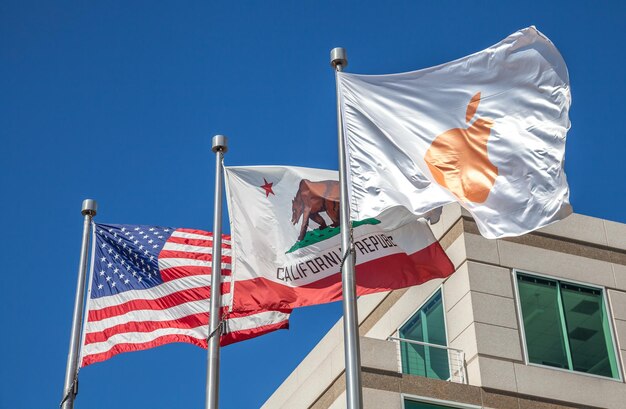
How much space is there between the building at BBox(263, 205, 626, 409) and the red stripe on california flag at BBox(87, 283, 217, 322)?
10.7 feet

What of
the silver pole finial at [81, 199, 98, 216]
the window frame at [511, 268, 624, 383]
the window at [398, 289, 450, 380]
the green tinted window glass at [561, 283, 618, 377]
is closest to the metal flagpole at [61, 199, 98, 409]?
the silver pole finial at [81, 199, 98, 216]

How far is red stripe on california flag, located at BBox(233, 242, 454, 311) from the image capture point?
52.0ft

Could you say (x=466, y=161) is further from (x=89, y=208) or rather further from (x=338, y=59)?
(x=89, y=208)

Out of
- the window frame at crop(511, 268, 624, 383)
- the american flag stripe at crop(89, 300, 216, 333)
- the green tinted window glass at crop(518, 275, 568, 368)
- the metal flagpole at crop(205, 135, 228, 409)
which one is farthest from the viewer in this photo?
the green tinted window glass at crop(518, 275, 568, 368)

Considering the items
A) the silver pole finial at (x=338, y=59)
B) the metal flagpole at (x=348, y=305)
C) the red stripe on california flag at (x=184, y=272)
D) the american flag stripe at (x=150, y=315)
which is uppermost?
the silver pole finial at (x=338, y=59)

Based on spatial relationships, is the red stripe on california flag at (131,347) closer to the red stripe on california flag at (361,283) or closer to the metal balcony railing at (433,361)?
the red stripe on california flag at (361,283)

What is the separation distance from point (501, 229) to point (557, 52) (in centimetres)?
318

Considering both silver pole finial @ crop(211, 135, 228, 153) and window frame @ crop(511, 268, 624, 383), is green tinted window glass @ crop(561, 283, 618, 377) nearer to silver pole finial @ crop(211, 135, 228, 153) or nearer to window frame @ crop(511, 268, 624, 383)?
window frame @ crop(511, 268, 624, 383)

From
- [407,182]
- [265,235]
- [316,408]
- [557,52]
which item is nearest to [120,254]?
[265,235]

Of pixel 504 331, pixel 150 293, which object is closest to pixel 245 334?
pixel 150 293

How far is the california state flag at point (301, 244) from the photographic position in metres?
16.0

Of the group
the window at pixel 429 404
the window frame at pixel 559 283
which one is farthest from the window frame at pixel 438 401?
the window frame at pixel 559 283

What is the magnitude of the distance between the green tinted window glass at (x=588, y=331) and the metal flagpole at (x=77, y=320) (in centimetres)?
940

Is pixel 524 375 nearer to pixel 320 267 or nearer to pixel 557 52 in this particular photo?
pixel 320 267
